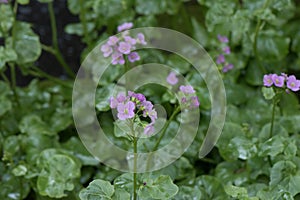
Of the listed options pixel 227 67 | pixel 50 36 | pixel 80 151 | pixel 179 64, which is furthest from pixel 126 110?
pixel 50 36

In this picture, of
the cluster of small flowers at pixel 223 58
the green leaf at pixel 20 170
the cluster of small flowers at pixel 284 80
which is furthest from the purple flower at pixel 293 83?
the green leaf at pixel 20 170

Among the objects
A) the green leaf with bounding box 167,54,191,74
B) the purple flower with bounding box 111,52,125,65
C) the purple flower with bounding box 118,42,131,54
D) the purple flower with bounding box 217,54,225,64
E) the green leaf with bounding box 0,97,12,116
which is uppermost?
the purple flower with bounding box 118,42,131,54

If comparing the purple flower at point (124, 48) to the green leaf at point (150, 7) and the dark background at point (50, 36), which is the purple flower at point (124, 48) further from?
the dark background at point (50, 36)

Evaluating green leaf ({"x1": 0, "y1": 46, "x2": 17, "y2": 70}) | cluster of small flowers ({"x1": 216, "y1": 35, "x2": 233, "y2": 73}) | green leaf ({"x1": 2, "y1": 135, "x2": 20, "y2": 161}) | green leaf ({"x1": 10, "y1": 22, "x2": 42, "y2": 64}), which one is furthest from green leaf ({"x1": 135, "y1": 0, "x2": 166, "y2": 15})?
green leaf ({"x1": 2, "y1": 135, "x2": 20, "y2": 161})

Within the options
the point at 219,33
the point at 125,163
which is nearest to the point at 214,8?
the point at 219,33

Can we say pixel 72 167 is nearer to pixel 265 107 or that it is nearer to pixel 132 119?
pixel 132 119

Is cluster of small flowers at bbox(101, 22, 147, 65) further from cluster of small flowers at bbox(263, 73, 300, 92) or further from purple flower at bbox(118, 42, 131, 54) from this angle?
cluster of small flowers at bbox(263, 73, 300, 92)
